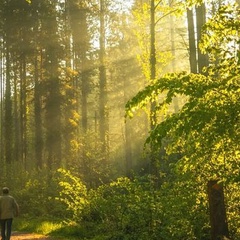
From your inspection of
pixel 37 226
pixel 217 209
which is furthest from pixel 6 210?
pixel 217 209

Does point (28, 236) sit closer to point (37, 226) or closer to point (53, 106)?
point (37, 226)

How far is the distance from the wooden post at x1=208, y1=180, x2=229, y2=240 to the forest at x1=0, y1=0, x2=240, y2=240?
2cm

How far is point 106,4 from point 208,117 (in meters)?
30.6

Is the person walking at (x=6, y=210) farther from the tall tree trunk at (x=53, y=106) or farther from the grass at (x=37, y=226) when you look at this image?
the tall tree trunk at (x=53, y=106)

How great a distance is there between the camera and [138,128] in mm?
39469

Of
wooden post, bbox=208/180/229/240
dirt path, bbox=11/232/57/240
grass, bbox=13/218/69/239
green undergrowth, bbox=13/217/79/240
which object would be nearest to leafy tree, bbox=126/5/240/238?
wooden post, bbox=208/180/229/240

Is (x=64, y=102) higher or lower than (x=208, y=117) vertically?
higher

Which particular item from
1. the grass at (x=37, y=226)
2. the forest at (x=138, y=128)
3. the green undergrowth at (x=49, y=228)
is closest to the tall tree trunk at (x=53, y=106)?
the forest at (x=138, y=128)

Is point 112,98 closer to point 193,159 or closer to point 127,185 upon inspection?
point 127,185

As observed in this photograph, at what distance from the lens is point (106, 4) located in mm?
34375

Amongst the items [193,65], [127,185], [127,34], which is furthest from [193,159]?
[127,34]

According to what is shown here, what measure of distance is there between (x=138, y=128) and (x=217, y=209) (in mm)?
31064

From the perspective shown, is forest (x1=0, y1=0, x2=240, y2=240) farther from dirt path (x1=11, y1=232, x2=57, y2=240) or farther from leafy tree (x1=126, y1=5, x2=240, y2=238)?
dirt path (x1=11, y1=232, x2=57, y2=240)

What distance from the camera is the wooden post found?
8.38 metres
